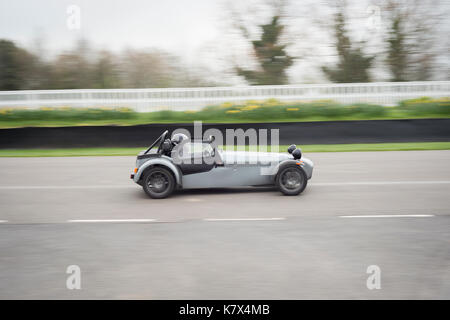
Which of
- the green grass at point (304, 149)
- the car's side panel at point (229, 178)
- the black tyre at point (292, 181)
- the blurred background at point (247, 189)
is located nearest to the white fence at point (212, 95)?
the blurred background at point (247, 189)

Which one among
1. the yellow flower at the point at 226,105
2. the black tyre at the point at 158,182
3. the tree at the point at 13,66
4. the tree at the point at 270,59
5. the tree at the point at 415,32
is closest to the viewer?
the black tyre at the point at 158,182

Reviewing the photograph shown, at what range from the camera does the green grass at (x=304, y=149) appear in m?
12.0

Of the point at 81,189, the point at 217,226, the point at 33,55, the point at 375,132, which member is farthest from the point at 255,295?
the point at 33,55

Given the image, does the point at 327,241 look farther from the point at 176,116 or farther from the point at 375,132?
the point at 176,116

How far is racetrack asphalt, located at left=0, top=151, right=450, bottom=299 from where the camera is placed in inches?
136

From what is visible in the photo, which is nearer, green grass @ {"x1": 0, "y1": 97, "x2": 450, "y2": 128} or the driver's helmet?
the driver's helmet

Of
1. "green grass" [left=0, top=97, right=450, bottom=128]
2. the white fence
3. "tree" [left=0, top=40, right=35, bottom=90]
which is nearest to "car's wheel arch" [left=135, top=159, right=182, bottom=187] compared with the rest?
"green grass" [left=0, top=97, right=450, bottom=128]

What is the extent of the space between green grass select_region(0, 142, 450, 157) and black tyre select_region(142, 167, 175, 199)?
561 centimetres

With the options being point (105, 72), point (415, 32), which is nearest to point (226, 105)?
point (105, 72)

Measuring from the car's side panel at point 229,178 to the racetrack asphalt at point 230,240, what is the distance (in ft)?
0.95

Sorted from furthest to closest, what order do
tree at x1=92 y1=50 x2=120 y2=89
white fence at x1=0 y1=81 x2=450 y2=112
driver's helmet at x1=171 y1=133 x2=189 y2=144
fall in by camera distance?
tree at x1=92 y1=50 x2=120 y2=89
white fence at x1=0 y1=81 x2=450 y2=112
driver's helmet at x1=171 y1=133 x2=189 y2=144

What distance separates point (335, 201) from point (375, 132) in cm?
772
